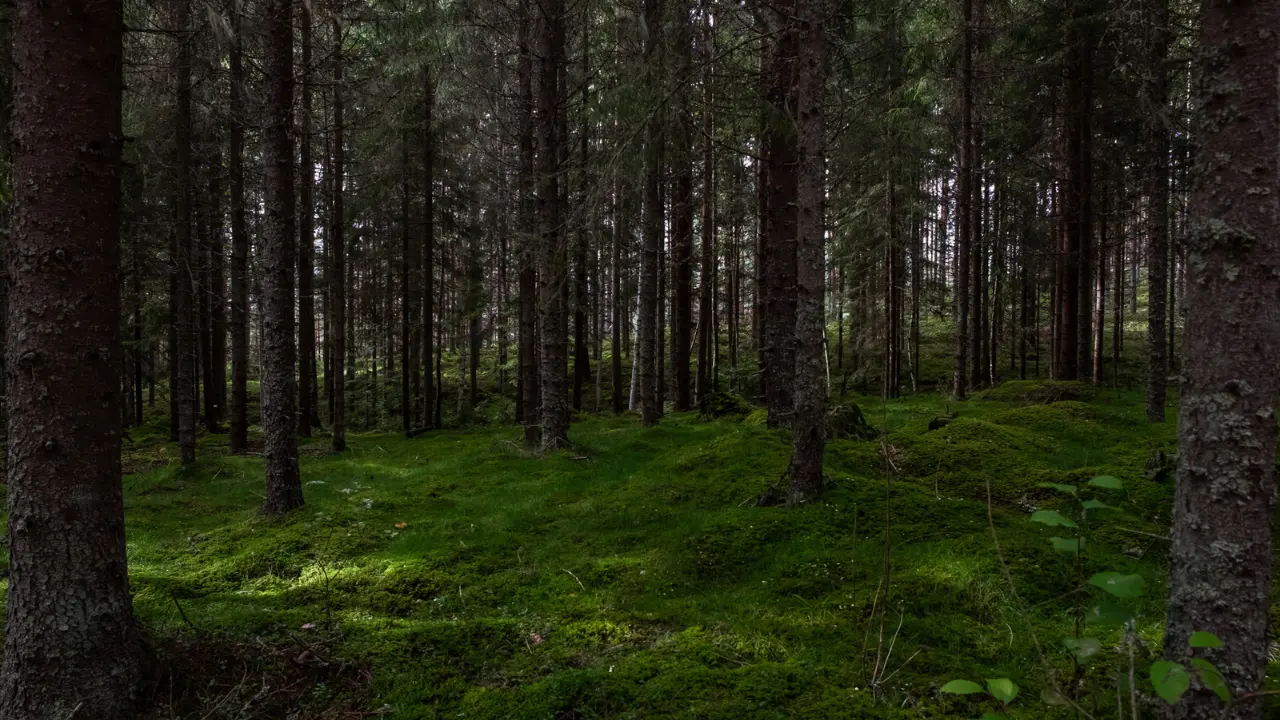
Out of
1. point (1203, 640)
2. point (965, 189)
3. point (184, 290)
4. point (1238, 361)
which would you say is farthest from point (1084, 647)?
point (965, 189)

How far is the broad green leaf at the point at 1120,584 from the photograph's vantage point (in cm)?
191

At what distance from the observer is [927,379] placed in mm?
27547


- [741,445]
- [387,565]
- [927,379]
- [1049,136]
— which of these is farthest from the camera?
[927,379]

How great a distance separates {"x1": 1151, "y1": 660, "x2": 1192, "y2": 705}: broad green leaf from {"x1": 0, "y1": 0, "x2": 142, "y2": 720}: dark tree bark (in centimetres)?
419

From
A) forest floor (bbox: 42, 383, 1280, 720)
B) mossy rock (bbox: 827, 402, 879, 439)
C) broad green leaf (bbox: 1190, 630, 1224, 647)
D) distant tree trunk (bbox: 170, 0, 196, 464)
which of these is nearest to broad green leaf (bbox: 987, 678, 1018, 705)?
broad green leaf (bbox: 1190, 630, 1224, 647)

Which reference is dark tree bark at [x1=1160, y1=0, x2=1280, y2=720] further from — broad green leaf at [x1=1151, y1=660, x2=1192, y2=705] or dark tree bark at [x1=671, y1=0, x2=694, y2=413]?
dark tree bark at [x1=671, y1=0, x2=694, y2=413]

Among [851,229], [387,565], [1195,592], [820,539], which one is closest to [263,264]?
[387,565]

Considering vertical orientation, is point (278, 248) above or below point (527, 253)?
below

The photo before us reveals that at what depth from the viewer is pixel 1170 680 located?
1.69 meters

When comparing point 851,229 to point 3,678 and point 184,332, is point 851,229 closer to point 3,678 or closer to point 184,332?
point 184,332

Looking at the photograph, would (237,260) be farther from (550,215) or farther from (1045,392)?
(1045,392)

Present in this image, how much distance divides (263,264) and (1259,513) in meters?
Answer: 8.75

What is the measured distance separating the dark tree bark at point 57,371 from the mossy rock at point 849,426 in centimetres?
789

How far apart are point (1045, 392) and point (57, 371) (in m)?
16.5
